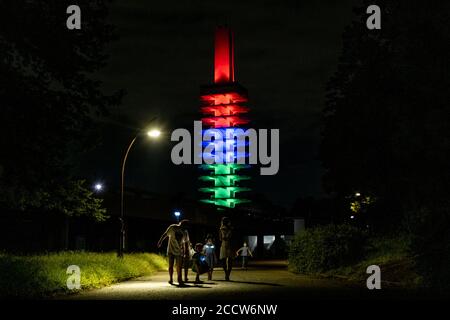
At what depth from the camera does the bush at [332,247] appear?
82.5ft

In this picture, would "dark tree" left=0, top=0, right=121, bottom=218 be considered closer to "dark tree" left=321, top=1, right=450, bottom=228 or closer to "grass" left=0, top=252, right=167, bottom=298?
"grass" left=0, top=252, right=167, bottom=298

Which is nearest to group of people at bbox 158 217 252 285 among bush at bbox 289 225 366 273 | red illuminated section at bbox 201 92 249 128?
bush at bbox 289 225 366 273

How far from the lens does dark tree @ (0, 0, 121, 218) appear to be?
1820 centimetres

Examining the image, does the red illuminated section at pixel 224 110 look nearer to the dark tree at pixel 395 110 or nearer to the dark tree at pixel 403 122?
the dark tree at pixel 395 110

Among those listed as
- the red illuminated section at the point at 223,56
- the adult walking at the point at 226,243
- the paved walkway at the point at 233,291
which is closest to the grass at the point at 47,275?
the paved walkway at the point at 233,291

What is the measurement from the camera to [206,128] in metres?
146

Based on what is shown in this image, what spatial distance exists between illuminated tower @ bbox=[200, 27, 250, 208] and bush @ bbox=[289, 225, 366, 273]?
108604 mm

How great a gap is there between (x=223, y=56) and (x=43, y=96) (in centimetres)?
13197

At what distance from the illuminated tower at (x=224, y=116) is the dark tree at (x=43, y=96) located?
4550 inches

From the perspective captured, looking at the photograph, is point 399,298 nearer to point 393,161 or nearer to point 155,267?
point 393,161

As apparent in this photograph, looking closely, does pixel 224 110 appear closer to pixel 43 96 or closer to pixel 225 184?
pixel 225 184

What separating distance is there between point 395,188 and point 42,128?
52.9 feet

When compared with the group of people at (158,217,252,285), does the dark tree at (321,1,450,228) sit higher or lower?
higher
